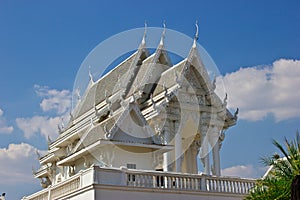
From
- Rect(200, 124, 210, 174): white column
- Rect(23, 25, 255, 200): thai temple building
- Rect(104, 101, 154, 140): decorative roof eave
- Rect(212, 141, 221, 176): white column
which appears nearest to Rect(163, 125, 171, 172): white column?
Rect(23, 25, 255, 200): thai temple building

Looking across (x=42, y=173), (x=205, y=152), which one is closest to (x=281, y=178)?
(x=205, y=152)

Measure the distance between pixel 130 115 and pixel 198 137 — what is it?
8222mm

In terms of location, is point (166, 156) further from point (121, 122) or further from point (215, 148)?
point (121, 122)

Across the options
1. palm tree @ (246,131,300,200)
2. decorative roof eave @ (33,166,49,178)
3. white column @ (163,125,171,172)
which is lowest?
palm tree @ (246,131,300,200)

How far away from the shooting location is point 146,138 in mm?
19625

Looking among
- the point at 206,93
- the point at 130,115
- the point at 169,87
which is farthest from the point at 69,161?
the point at 206,93

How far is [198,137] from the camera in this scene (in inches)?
1080

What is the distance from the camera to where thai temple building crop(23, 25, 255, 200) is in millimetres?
15031

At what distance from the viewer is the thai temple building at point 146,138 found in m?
15.0

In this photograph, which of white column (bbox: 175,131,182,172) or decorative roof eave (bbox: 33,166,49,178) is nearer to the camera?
white column (bbox: 175,131,182,172)

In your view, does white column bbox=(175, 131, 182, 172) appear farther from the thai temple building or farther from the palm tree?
the palm tree

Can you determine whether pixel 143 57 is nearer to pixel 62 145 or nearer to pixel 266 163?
pixel 62 145

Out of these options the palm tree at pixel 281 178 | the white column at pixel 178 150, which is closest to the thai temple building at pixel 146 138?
the white column at pixel 178 150

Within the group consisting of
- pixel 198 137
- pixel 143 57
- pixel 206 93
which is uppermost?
pixel 143 57
